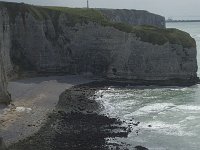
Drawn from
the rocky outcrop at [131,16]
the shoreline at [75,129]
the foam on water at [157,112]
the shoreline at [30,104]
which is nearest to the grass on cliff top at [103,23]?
the foam on water at [157,112]

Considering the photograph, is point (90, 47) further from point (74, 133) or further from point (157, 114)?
point (74, 133)

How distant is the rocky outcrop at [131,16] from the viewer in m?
124

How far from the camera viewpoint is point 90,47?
74062 mm

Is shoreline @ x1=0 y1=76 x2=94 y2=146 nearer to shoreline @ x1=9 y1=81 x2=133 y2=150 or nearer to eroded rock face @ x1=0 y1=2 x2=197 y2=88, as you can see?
shoreline @ x1=9 y1=81 x2=133 y2=150

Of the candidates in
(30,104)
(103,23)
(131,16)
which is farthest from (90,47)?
(131,16)

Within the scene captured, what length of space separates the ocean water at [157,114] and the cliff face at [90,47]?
5.29m

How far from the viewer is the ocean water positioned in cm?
4019

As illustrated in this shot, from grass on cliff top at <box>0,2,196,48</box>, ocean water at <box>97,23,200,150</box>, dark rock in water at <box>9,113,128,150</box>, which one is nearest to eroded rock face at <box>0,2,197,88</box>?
grass on cliff top at <box>0,2,196,48</box>

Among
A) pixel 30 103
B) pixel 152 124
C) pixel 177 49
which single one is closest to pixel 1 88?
pixel 30 103

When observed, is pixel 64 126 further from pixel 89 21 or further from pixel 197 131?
pixel 89 21

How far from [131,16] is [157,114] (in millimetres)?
96700

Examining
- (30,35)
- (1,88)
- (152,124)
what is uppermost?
(30,35)

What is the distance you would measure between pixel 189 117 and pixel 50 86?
2361cm

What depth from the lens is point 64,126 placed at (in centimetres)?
4359
